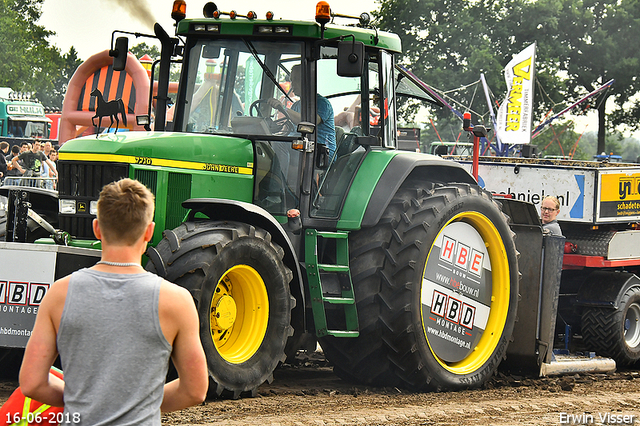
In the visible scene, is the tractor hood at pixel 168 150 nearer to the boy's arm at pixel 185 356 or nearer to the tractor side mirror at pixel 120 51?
the tractor side mirror at pixel 120 51

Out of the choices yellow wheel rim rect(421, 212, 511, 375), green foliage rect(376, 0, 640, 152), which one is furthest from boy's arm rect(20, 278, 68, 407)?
green foliage rect(376, 0, 640, 152)

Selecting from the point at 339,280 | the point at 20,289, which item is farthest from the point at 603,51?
the point at 20,289

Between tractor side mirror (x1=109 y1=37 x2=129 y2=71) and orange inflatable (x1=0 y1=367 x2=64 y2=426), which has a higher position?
→ tractor side mirror (x1=109 y1=37 x2=129 y2=71)

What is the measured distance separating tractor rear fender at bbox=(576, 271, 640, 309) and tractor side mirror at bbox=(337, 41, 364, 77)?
14.7 ft

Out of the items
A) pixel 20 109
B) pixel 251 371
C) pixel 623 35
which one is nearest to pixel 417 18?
pixel 623 35

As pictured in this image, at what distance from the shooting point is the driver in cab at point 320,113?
21.3 feet

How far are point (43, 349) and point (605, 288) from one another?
7692mm

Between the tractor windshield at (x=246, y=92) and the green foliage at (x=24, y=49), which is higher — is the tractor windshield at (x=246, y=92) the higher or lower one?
the lower one

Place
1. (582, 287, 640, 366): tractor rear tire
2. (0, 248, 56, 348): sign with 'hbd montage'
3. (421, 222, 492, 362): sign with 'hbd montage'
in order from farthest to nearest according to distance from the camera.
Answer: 1. (582, 287, 640, 366): tractor rear tire
2. (421, 222, 492, 362): sign with 'hbd montage'
3. (0, 248, 56, 348): sign with 'hbd montage'

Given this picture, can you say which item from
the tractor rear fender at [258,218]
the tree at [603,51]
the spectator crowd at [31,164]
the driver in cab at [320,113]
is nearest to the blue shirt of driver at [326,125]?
the driver in cab at [320,113]
